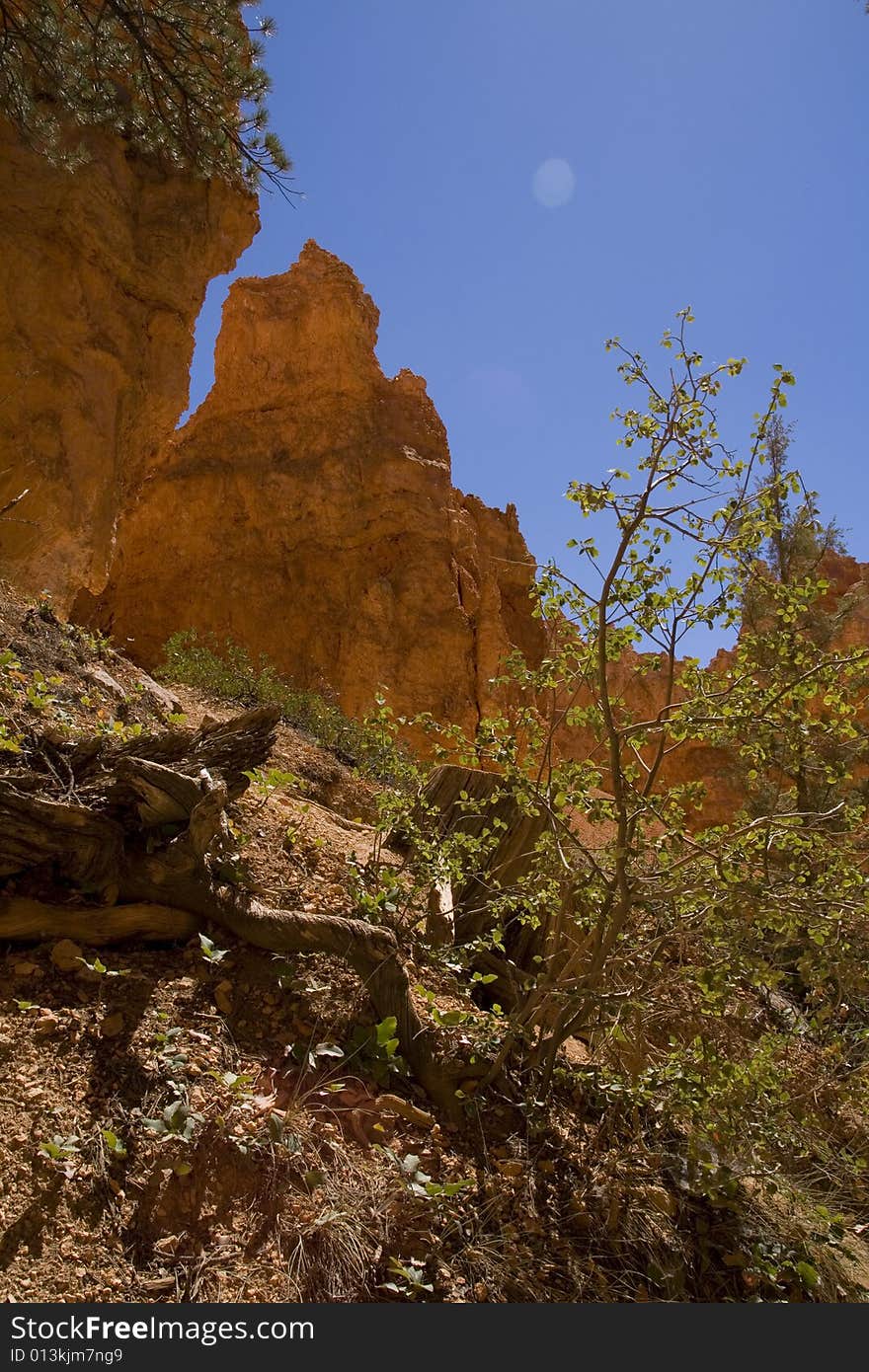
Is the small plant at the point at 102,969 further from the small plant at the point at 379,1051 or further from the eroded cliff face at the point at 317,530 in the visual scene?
the eroded cliff face at the point at 317,530

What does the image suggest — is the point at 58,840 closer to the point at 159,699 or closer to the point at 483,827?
the point at 483,827

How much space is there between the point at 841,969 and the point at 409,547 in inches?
763

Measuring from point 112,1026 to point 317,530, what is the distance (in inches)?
772

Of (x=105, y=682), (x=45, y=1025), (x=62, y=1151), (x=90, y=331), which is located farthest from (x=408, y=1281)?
(x=90, y=331)

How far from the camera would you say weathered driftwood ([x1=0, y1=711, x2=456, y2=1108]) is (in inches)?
124

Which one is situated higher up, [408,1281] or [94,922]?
[94,922]

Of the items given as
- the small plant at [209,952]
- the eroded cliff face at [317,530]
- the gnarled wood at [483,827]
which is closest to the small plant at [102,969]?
the small plant at [209,952]

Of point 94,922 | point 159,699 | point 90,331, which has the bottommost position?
point 94,922

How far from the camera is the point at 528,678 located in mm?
3133

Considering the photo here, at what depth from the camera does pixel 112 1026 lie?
2.80m

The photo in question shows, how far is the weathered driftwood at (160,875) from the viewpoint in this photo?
316cm

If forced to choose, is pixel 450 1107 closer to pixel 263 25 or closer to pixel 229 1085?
pixel 229 1085

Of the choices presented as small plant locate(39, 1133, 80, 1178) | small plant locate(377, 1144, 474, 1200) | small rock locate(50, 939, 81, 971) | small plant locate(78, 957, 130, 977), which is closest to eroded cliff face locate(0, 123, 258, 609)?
small rock locate(50, 939, 81, 971)

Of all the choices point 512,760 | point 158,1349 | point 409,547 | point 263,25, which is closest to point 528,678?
point 512,760
